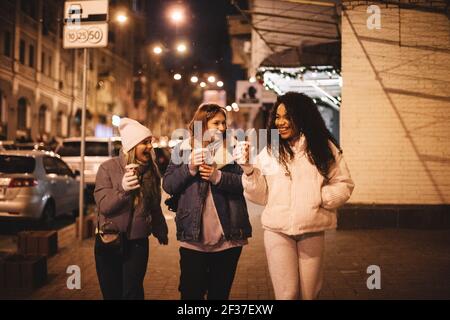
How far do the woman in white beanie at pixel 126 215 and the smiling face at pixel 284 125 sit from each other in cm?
111

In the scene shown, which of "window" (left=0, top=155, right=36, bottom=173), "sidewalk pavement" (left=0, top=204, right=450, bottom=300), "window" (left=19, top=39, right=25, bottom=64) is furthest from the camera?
"window" (left=19, top=39, right=25, bottom=64)

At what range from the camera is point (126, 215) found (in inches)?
166

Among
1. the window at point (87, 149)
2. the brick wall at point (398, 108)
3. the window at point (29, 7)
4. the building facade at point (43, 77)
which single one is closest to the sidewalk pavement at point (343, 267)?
the brick wall at point (398, 108)

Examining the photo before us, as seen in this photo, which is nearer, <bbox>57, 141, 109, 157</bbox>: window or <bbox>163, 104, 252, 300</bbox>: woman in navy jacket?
<bbox>163, 104, 252, 300</bbox>: woman in navy jacket

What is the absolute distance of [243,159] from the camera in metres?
3.68

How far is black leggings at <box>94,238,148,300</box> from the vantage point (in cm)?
411

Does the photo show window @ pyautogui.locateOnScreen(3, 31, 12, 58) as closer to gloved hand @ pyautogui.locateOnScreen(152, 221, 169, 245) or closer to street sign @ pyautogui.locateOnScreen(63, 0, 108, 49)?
street sign @ pyautogui.locateOnScreen(63, 0, 108, 49)

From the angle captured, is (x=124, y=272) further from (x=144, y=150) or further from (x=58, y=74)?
(x=58, y=74)

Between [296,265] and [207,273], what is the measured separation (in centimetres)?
71

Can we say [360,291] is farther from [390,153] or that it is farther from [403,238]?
[390,153]

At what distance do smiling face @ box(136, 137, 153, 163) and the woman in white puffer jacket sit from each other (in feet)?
3.24

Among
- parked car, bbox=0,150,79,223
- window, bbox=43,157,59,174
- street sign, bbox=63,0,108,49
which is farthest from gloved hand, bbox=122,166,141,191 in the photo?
window, bbox=43,157,59,174

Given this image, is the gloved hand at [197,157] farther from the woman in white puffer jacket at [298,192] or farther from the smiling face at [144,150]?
the smiling face at [144,150]
